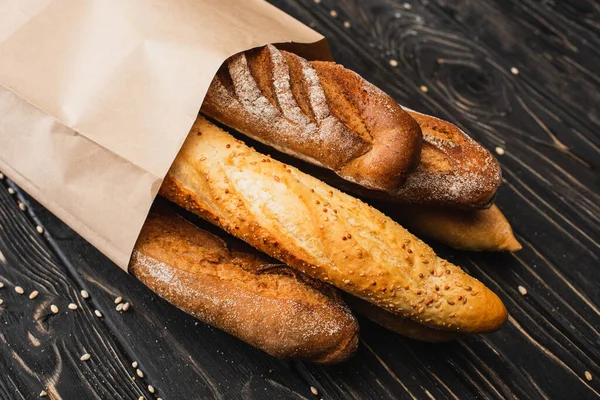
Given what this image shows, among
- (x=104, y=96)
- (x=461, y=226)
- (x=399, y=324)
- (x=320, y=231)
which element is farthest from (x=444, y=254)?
(x=104, y=96)

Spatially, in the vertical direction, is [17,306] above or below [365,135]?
below

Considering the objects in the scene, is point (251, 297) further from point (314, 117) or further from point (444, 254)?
point (444, 254)

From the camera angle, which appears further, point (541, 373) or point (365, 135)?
point (541, 373)

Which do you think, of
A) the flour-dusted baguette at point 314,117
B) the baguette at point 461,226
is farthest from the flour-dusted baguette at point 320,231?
the baguette at point 461,226

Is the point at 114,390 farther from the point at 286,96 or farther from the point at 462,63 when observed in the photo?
the point at 462,63

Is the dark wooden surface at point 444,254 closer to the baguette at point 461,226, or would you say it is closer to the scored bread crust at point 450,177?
the baguette at point 461,226

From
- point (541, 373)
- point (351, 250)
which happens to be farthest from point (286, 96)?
point (541, 373)

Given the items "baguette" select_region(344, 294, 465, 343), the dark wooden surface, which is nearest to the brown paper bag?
the dark wooden surface

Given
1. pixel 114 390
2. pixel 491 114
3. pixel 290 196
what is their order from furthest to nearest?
pixel 491 114
pixel 114 390
pixel 290 196
